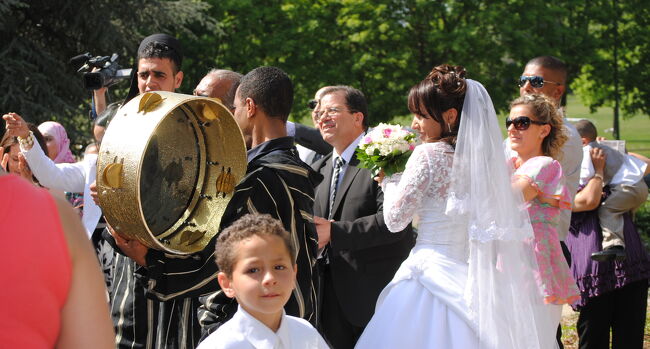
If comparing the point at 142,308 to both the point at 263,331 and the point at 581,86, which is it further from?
the point at 581,86

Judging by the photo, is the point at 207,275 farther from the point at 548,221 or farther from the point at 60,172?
the point at 548,221

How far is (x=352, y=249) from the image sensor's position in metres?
5.63

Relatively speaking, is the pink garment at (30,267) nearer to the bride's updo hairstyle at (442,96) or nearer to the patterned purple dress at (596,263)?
the bride's updo hairstyle at (442,96)

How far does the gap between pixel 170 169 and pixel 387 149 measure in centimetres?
175

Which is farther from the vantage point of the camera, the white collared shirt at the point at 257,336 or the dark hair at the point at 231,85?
the dark hair at the point at 231,85

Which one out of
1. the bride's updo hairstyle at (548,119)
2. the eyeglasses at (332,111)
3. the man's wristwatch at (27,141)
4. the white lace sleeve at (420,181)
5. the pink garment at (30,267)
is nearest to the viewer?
the pink garment at (30,267)

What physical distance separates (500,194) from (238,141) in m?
Result: 1.64

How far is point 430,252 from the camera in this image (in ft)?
16.0

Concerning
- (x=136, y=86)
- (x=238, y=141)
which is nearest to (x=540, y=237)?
(x=238, y=141)

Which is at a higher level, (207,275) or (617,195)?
(207,275)

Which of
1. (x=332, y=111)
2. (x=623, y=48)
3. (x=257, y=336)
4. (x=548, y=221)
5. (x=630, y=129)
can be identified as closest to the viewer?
(x=257, y=336)

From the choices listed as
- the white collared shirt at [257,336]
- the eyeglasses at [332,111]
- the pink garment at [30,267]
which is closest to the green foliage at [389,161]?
the eyeglasses at [332,111]

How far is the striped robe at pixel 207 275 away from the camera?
162 inches

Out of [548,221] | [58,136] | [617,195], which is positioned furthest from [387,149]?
[58,136]
